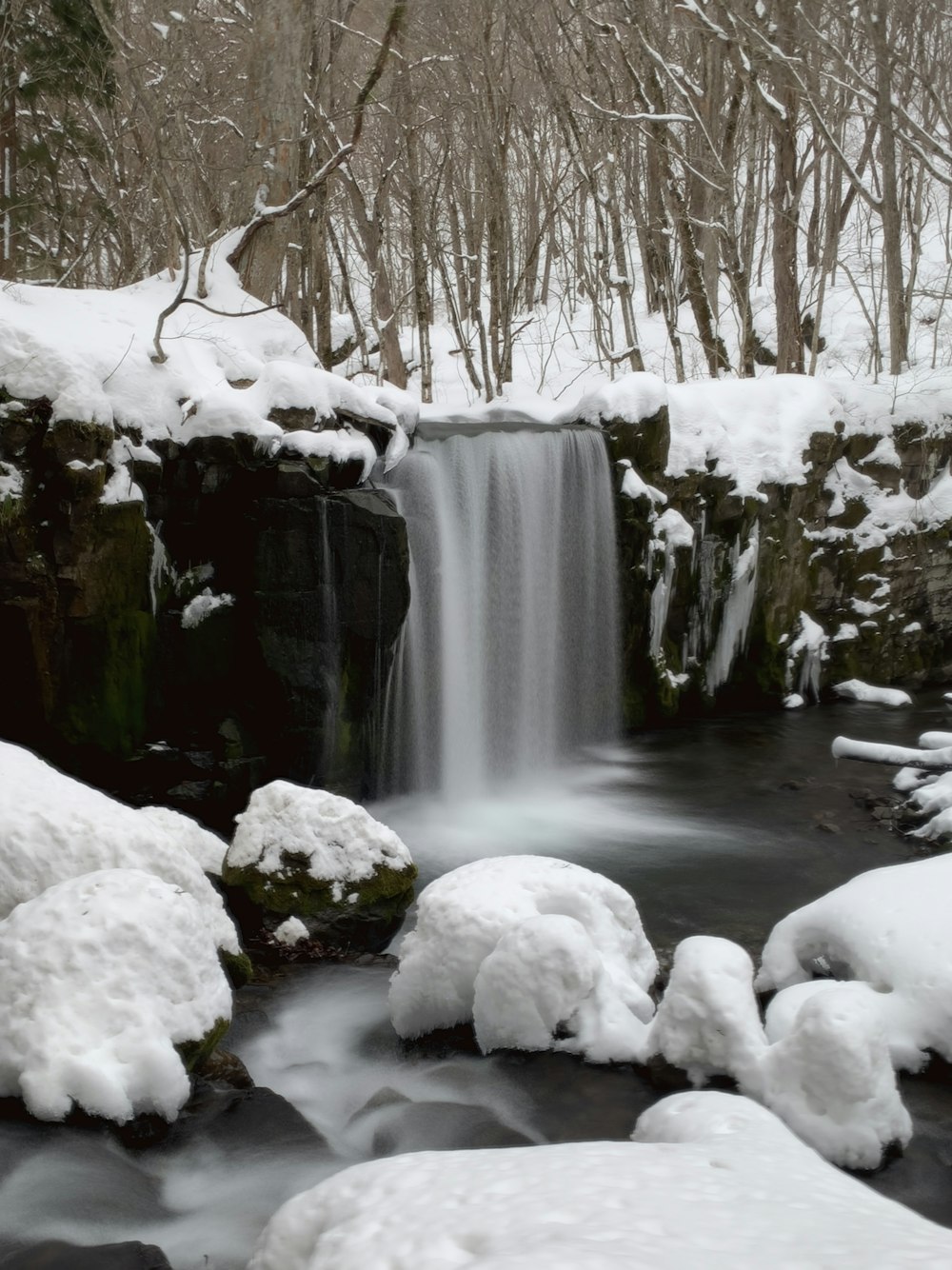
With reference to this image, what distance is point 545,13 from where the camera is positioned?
49.9ft

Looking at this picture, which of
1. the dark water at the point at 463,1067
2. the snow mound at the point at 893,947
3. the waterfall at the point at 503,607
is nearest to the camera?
the dark water at the point at 463,1067

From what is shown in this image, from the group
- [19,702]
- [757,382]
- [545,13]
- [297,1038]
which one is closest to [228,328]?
[19,702]

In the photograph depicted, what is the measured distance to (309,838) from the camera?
16.2 feet

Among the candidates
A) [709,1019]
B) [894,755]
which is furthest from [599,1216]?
[894,755]

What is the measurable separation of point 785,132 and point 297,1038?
33.7 feet

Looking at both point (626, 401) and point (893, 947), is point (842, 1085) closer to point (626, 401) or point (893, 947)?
point (893, 947)

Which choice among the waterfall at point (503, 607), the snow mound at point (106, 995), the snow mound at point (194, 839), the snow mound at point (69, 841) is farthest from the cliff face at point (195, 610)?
the snow mound at point (106, 995)

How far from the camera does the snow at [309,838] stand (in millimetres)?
4910

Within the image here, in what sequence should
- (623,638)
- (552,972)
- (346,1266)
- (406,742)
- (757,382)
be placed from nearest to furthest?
1. (346,1266)
2. (552,972)
3. (406,742)
4. (623,638)
5. (757,382)

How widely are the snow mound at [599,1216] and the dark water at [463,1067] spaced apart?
87cm

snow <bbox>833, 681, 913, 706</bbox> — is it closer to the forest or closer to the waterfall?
the waterfall

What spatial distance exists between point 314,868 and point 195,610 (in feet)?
7.49

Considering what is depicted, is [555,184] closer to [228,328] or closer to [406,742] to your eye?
[228,328]

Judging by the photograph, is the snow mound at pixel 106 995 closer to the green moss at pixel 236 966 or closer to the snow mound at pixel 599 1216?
the green moss at pixel 236 966
